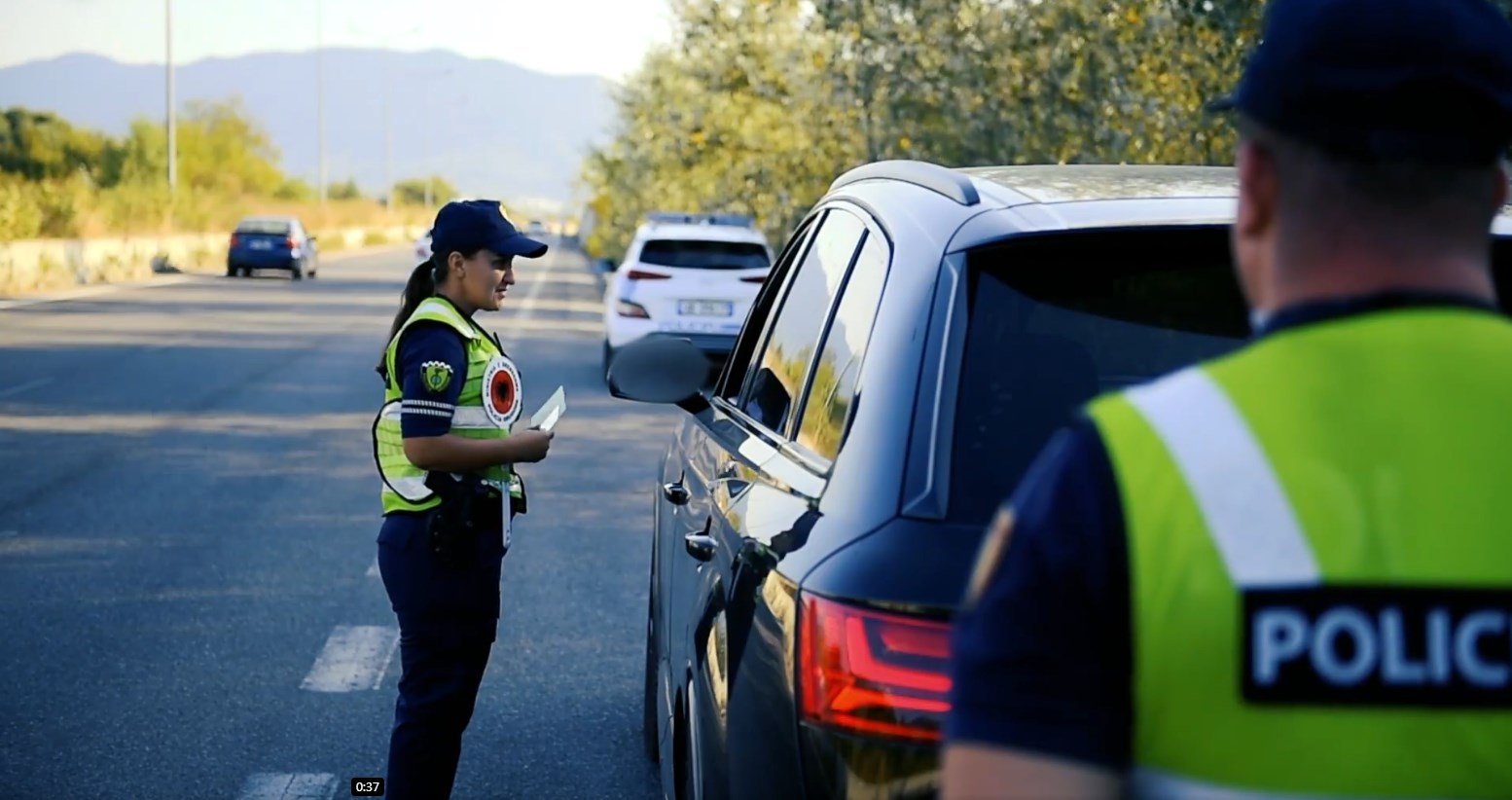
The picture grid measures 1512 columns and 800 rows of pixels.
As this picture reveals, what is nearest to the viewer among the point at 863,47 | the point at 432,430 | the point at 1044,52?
the point at 432,430

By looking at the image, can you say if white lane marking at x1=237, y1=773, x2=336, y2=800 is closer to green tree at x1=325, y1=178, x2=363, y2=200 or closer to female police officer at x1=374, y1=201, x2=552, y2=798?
female police officer at x1=374, y1=201, x2=552, y2=798

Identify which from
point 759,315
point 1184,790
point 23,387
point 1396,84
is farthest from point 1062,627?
point 23,387

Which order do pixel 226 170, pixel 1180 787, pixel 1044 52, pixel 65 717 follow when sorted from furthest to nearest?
pixel 226 170, pixel 1044 52, pixel 65 717, pixel 1180 787

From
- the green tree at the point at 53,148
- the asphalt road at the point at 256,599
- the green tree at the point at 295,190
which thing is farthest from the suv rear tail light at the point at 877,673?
the green tree at the point at 295,190

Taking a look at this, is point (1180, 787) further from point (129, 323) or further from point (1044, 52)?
point (129, 323)

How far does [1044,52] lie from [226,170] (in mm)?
85289

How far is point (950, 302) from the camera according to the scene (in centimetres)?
295

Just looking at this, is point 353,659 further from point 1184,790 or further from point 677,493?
point 1184,790

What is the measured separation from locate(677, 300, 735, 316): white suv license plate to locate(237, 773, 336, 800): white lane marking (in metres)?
14.1

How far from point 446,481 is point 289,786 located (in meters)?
1.46

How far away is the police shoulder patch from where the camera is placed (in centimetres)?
470

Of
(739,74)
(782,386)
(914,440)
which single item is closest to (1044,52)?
(739,74)

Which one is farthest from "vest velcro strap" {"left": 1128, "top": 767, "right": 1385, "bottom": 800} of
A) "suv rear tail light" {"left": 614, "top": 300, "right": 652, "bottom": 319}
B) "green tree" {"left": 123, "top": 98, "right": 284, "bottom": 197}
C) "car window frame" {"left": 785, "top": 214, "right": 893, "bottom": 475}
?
"green tree" {"left": 123, "top": 98, "right": 284, "bottom": 197}

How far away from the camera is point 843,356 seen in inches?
132
